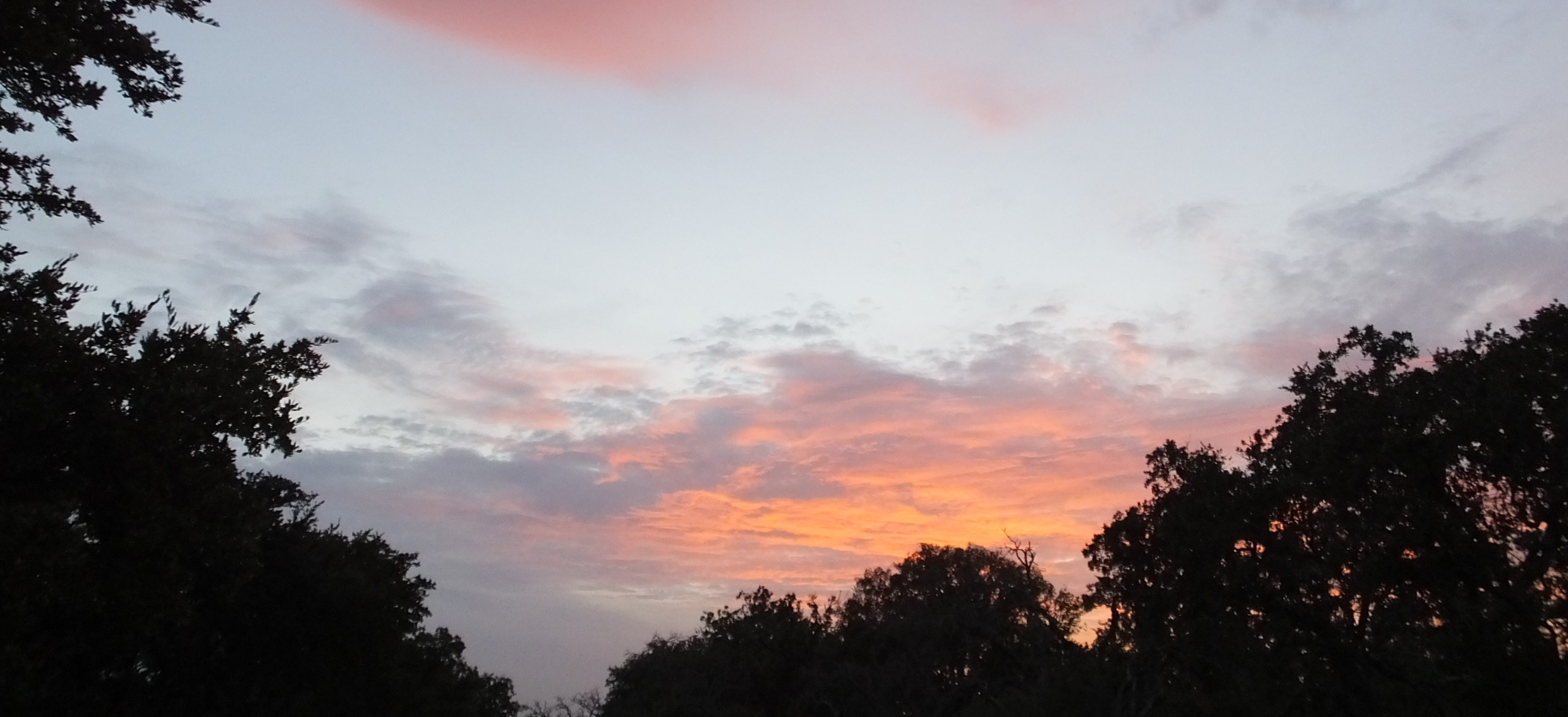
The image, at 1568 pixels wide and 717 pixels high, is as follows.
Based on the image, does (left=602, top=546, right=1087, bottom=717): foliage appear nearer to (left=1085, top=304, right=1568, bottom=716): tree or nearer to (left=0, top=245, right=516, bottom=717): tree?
(left=1085, top=304, right=1568, bottom=716): tree

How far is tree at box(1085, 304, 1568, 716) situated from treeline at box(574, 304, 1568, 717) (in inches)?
1.9

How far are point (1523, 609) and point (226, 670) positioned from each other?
88.5ft

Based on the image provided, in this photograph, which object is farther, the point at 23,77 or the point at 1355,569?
the point at 1355,569

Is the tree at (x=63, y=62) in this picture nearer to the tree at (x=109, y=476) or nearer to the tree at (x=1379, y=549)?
the tree at (x=109, y=476)

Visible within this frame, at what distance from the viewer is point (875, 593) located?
65250 millimetres

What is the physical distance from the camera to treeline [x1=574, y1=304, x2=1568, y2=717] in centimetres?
2294

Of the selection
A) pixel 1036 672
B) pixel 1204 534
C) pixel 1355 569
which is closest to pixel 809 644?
pixel 1036 672

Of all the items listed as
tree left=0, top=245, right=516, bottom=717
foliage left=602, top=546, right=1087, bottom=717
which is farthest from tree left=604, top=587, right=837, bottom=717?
tree left=0, top=245, right=516, bottom=717

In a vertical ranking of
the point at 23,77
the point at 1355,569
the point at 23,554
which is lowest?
the point at 23,554

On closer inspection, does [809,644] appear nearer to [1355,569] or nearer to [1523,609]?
[1355,569]

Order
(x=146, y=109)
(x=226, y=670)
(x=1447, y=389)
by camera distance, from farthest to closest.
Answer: (x=1447, y=389) → (x=226, y=670) → (x=146, y=109)

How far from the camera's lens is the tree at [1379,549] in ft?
74.9

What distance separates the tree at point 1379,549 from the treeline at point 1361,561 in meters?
0.05

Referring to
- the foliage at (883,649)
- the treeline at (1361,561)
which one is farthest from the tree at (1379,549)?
the foliage at (883,649)
